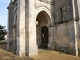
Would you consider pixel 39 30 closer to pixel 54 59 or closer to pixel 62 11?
pixel 62 11

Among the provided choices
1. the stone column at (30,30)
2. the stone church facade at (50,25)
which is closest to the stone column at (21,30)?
the stone church facade at (50,25)

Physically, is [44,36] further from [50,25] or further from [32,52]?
[32,52]

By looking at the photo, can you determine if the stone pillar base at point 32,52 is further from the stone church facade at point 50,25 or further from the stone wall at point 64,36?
the stone wall at point 64,36

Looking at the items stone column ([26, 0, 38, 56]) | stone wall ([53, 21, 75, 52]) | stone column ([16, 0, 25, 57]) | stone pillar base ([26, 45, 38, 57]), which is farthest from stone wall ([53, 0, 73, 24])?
stone pillar base ([26, 45, 38, 57])

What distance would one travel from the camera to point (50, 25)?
413 inches

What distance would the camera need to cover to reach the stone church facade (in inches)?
311

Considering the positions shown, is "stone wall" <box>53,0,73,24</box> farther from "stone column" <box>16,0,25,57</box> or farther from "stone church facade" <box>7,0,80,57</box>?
"stone column" <box>16,0,25,57</box>

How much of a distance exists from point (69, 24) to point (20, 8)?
4512 mm

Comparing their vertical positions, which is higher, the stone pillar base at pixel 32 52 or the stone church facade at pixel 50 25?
the stone church facade at pixel 50 25

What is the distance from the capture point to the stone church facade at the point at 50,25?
7906mm

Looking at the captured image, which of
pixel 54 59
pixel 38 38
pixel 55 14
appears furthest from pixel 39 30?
pixel 54 59

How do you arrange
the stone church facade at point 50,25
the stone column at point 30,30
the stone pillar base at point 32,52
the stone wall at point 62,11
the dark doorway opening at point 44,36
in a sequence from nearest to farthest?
the stone pillar base at point 32,52, the stone column at point 30,30, the stone church facade at point 50,25, the stone wall at point 62,11, the dark doorway opening at point 44,36

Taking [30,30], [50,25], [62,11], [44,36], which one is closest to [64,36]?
[50,25]

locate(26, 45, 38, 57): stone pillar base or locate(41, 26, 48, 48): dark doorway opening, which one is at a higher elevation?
locate(41, 26, 48, 48): dark doorway opening
